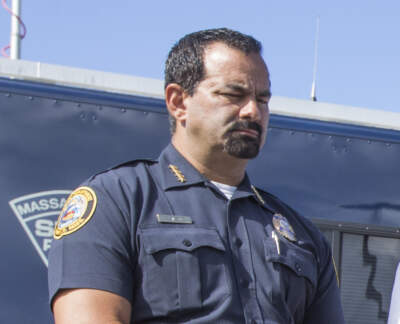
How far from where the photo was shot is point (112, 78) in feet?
11.9

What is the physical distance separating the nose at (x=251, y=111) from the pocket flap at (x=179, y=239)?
297 mm

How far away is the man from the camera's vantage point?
1.60 meters

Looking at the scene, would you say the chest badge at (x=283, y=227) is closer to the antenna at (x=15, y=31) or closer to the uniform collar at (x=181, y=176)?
the uniform collar at (x=181, y=176)

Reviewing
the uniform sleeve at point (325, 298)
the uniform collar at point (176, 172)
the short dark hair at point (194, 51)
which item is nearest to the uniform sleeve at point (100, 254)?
the uniform collar at point (176, 172)

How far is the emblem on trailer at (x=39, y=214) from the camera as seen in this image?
10.5ft

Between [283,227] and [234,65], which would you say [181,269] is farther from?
[234,65]

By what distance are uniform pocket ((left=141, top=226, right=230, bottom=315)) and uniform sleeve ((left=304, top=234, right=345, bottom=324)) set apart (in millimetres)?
343

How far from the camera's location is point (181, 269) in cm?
163

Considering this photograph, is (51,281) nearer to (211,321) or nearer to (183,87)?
(211,321)

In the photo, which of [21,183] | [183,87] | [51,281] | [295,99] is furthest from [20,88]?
[51,281]

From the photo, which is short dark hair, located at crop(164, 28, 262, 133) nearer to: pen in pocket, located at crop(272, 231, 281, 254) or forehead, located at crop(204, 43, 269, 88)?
forehead, located at crop(204, 43, 269, 88)

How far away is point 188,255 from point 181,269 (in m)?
0.04

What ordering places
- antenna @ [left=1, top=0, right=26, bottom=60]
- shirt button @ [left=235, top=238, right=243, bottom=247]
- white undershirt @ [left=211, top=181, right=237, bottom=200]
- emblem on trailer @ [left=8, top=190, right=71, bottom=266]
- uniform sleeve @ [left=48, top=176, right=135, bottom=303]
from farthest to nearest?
antenna @ [left=1, top=0, right=26, bottom=60]
emblem on trailer @ [left=8, top=190, right=71, bottom=266]
white undershirt @ [left=211, top=181, right=237, bottom=200]
shirt button @ [left=235, top=238, right=243, bottom=247]
uniform sleeve @ [left=48, top=176, right=135, bottom=303]

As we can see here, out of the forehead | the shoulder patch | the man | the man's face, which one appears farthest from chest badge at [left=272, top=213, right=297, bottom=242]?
the shoulder patch
